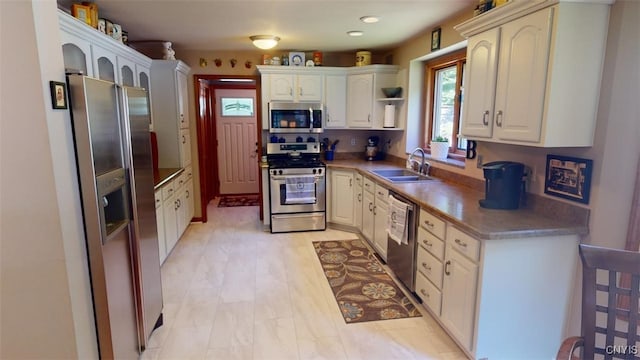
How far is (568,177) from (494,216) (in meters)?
0.47

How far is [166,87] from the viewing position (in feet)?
14.2

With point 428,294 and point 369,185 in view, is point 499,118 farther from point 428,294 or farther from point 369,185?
point 369,185

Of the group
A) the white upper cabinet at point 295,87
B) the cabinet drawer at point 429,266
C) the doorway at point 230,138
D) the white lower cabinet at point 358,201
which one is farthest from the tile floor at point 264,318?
the doorway at point 230,138

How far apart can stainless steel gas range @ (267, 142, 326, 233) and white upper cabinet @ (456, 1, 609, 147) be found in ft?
8.73

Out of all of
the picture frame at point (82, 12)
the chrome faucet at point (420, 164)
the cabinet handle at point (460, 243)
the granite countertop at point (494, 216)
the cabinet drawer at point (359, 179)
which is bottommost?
the cabinet handle at point (460, 243)

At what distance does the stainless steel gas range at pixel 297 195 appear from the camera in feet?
14.9

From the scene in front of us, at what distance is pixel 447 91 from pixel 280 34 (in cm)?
194

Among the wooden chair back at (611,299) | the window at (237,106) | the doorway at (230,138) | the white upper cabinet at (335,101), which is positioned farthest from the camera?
the window at (237,106)

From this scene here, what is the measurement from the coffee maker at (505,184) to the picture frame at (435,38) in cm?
166

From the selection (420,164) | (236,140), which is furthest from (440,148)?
(236,140)

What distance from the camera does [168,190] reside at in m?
3.77

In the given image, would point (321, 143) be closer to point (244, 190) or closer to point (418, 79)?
point (418, 79)

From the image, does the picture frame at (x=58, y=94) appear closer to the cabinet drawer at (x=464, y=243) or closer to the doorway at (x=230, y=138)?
the cabinet drawer at (x=464, y=243)

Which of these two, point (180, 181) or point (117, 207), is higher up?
point (117, 207)
